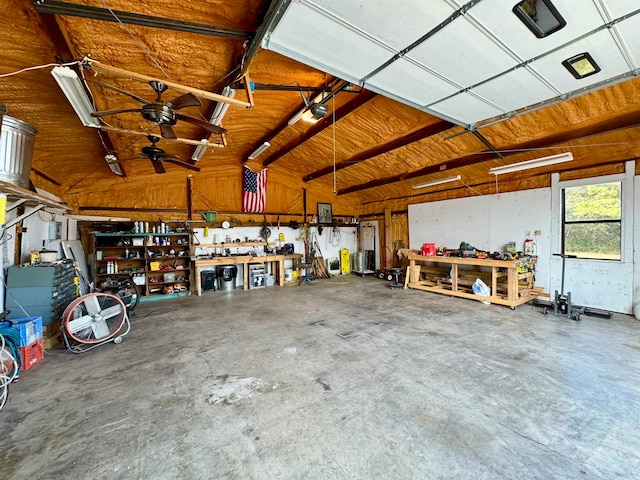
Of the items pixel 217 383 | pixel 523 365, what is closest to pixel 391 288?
pixel 523 365

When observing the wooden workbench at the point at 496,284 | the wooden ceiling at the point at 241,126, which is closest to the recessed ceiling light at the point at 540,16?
the wooden ceiling at the point at 241,126

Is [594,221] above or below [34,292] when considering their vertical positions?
above

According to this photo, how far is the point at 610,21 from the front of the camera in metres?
1.98

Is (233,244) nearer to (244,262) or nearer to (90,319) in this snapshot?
(244,262)

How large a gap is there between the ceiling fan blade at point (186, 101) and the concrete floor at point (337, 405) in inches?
109

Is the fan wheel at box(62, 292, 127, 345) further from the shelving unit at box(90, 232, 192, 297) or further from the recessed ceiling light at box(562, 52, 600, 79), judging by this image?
the recessed ceiling light at box(562, 52, 600, 79)

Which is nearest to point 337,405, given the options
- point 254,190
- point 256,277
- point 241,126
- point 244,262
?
point 241,126

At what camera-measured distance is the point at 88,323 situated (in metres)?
3.38

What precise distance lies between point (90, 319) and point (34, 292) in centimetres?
83

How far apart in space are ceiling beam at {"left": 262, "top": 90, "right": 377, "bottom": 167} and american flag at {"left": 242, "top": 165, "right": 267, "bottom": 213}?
28.1 inches

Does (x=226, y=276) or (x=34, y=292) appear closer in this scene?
(x=34, y=292)

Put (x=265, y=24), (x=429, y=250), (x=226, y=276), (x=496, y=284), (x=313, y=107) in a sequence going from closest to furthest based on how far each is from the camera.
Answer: (x=265, y=24) → (x=313, y=107) → (x=496, y=284) → (x=429, y=250) → (x=226, y=276)

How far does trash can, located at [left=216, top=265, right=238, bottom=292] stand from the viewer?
7.30 metres

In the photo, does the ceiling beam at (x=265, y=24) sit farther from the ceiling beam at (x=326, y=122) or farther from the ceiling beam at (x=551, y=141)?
the ceiling beam at (x=551, y=141)
